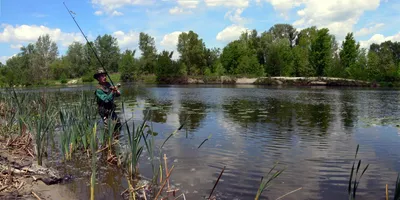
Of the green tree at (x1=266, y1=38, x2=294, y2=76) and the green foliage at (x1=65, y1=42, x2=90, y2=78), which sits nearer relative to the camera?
the green tree at (x1=266, y1=38, x2=294, y2=76)

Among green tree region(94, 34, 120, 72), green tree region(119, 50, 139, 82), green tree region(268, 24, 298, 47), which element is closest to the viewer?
green tree region(119, 50, 139, 82)

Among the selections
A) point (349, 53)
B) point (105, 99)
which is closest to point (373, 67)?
point (349, 53)

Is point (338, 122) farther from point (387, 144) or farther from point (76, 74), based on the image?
point (76, 74)

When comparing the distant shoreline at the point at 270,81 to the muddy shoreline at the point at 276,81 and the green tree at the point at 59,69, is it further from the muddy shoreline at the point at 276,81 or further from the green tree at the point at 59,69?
the green tree at the point at 59,69

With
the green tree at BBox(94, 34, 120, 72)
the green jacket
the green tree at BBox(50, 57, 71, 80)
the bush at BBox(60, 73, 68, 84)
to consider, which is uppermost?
the green tree at BBox(94, 34, 120, 72)

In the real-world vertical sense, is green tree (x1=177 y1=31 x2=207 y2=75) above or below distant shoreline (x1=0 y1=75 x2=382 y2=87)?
above

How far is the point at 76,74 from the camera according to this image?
9850 cm

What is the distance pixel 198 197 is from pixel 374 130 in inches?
386

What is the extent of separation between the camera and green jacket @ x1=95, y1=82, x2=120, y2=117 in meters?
9.48

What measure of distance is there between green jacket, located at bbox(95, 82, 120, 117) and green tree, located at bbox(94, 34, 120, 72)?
99096 mm

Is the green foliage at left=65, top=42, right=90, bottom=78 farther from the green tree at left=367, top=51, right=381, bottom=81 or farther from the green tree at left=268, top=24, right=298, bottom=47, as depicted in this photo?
the green tree at left=367, top=51, right=381, bottom=81

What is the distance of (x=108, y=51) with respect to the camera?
356ft

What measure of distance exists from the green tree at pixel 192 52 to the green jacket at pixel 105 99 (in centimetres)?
7224

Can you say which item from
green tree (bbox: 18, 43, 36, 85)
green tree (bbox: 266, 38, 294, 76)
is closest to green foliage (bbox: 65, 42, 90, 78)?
green tree (bbox: 18, 43, 36, 85)
